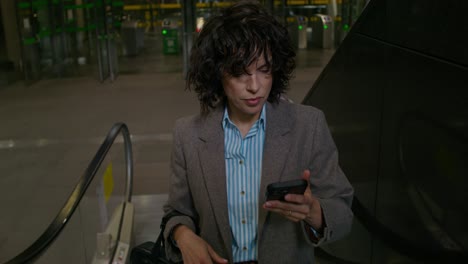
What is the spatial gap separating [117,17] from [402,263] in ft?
36.2

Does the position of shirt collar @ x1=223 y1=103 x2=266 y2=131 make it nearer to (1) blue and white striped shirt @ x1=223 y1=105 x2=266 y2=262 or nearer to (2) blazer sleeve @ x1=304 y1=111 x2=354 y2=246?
(1) blue and white striped shirt @ x1=223 y1=105 x2=266 y2=262

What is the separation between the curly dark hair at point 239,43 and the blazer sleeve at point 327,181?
0.24m

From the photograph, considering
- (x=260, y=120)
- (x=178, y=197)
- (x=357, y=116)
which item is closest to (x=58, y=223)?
(x=178, y=197)

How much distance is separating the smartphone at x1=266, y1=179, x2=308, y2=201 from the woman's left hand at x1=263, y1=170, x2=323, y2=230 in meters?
0.01

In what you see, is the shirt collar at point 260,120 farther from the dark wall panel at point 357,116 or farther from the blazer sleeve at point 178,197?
the dark wall panel at point 357,116

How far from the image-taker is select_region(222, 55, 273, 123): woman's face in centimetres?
137

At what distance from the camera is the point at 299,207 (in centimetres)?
128

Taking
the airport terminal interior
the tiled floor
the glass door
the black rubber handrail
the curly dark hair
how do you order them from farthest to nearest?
1. the glass door
2. the tiled floor
3. the black rubber handrail
4. the airport terminal interior
5. the curly dark hair

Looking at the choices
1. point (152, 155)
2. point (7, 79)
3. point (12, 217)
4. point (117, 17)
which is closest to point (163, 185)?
point (152, 155)

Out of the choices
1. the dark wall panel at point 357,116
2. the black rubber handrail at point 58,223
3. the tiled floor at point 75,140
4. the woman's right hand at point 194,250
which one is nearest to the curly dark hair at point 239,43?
the woman's right hand at point 194,250

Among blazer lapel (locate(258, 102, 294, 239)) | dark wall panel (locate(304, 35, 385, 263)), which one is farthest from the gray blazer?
dark wall panel (locate(304, 35, 385, 263))

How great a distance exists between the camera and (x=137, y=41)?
12.4 metres

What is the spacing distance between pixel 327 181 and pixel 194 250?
443 mm

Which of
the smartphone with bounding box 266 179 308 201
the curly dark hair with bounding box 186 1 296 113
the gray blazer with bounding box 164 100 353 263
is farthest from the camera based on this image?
the gray blazer with bounding box 164 100 353 263
